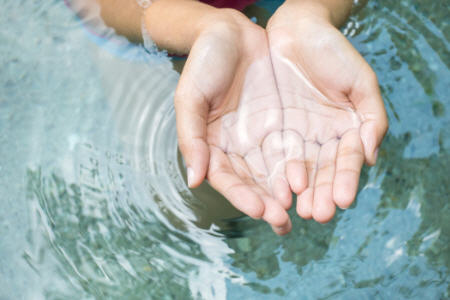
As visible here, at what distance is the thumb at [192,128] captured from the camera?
4.95 feet

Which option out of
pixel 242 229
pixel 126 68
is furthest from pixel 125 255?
pixel 126 68

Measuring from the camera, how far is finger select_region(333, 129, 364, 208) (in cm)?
144

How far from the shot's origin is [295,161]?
165 cm

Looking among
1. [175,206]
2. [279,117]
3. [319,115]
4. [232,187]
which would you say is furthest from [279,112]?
[175,206]

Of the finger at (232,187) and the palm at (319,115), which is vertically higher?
the palm at (319,115)

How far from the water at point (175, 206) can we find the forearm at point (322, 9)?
0.51ft

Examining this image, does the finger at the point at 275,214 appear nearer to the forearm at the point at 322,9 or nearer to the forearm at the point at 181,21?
the forearm at the point at 181,21

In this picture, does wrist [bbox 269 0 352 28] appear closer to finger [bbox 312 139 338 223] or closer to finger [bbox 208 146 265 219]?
finger [bbox 312 139 338 223]

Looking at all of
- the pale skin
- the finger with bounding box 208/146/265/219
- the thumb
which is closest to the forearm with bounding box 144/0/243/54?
the pale skin

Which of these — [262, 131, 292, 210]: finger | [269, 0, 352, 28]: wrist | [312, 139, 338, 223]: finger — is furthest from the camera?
[269, 0, 352, 28]: wrist

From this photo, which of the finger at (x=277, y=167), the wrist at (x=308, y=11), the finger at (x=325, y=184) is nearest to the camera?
the finger at (x=325, y=184)

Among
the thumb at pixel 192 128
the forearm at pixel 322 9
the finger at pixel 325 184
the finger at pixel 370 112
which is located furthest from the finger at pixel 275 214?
the forearm at pixel 322 9

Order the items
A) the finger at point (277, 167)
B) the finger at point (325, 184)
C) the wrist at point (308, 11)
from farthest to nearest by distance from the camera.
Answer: the wrist at point (308, 11), the finger at point (277, 167), the finger at point (325, 184)

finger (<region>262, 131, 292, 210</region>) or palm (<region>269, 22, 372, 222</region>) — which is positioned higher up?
palm (<region>269, 22, 372, 222</region>)
